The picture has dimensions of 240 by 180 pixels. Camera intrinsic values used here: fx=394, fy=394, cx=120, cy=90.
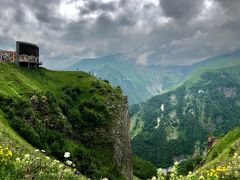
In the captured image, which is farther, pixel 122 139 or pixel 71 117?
pixel 122 139

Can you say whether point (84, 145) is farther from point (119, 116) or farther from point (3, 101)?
point (3, 101)

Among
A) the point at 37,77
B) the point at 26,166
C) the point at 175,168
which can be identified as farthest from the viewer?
the point at 37,77

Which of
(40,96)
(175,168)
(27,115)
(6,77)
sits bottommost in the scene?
(175,168)

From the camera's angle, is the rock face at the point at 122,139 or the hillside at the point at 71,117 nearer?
the hillside at the point at 71,117

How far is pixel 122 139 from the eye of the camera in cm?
11912

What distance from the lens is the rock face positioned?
112 metres

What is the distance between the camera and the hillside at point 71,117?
304ft

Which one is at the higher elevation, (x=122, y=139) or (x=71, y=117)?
(x=71, y=117)

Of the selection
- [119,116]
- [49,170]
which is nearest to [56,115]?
[119,116]

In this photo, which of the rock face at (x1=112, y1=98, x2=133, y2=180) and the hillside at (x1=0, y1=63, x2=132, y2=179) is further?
the rock face at (x1=112, y1=98, x2=133, y2=180)

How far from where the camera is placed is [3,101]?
92.4 meters

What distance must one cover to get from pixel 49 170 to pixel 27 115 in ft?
262

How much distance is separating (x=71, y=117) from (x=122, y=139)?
17.5 m

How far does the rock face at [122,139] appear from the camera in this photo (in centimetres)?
11225
